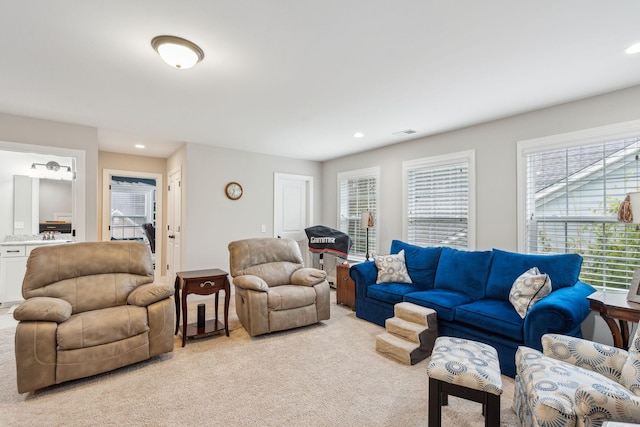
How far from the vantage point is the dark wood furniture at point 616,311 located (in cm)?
214

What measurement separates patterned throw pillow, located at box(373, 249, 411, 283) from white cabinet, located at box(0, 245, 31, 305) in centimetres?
494

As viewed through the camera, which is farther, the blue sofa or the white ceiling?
the blue sofa

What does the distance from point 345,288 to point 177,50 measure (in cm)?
355

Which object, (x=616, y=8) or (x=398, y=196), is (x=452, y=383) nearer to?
(x=616, y=8)

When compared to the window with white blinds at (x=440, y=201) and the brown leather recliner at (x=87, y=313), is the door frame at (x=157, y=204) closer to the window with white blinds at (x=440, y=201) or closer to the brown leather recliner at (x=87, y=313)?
the brown leather recliner at (x=87, y=313)

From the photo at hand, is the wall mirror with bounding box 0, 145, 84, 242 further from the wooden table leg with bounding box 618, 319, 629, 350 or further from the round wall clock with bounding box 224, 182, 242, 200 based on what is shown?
the wooden table leg with bounding box 618, 319, 629, 350

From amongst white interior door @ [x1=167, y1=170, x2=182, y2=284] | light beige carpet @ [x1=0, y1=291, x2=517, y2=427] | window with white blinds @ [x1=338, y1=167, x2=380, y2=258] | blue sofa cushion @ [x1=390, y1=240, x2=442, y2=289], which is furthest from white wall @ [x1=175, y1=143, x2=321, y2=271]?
blue sofa cushion @ [x1=390, y1=240, x2=442, y2=289]

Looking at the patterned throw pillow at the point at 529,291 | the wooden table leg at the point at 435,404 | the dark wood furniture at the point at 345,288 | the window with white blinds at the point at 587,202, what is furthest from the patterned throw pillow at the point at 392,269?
the wooden table leg at the point at 435,404

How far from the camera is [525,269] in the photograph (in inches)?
114

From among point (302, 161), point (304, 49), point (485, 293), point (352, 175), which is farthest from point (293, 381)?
point (302, 161)

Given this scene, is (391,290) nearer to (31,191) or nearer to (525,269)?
(525,269)

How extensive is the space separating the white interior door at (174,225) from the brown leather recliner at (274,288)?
191 cm

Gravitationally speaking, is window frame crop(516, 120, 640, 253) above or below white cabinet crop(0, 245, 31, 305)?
above

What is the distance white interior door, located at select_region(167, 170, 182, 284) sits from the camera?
5074 millimetres
